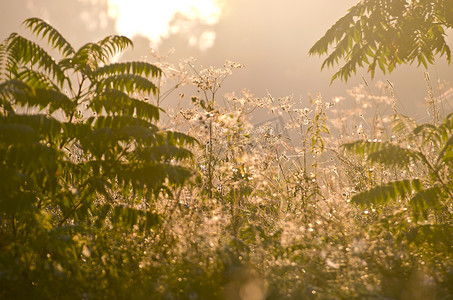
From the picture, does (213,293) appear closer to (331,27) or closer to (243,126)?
(243,126)

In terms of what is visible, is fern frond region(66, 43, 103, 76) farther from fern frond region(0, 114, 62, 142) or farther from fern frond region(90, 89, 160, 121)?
fern frond region(0, 114, 62, 142)

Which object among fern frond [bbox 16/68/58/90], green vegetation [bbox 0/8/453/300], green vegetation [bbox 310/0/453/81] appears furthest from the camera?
green vegetation [bbox 310/0/453/81]

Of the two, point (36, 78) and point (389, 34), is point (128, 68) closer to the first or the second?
point (36, 78)

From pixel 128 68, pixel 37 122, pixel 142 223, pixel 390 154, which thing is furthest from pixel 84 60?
pixel 390 154

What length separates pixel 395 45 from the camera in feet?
19.4

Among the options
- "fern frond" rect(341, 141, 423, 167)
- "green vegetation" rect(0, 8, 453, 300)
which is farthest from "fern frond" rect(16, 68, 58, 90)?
"fern frond" rect(341, 141, 423, 167)

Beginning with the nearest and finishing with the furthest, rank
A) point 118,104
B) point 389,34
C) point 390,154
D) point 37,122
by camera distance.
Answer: point 37,122, point 118,104, point 390,154, point 389,34

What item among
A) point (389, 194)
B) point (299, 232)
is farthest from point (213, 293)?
point (389, 194)

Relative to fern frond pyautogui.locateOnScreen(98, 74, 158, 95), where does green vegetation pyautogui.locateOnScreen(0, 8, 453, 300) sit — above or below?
below

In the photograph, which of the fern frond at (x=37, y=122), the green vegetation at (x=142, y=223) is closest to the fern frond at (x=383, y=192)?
the green vegetation at (x=142, y=223)

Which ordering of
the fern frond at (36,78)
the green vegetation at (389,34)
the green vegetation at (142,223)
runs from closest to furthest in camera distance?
the green vegetation at (142,223) → the fern frond at (36,78) → the green vegetation at (389,34)

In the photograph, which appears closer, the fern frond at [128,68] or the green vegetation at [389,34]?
the fern frond at [128,68]

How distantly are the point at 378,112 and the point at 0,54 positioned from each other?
4.72 metres

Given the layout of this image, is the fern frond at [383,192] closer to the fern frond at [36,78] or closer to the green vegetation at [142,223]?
the green vegetation at [142,223]
